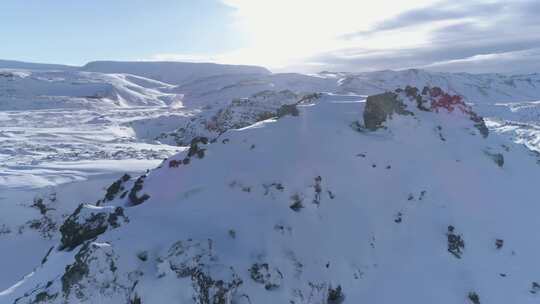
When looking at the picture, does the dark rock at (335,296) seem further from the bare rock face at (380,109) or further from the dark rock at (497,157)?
the dark rock at (497,157)

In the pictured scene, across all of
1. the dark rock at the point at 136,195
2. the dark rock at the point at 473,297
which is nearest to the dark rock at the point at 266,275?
the dark rock at the point at 136,195

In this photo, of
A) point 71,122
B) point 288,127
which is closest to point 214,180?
A: point 288,127

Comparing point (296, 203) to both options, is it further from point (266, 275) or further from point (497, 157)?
point (497, 157)

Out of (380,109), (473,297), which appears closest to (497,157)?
(380,109)

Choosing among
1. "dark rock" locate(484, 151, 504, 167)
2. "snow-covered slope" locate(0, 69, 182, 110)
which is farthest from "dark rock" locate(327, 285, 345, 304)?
"snow-covered slope" locate(0, 69, 182, 110)

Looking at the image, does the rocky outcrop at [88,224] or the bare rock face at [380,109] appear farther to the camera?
the bare rock face at [380,109]

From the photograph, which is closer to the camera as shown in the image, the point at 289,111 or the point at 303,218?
the point at 303,218
